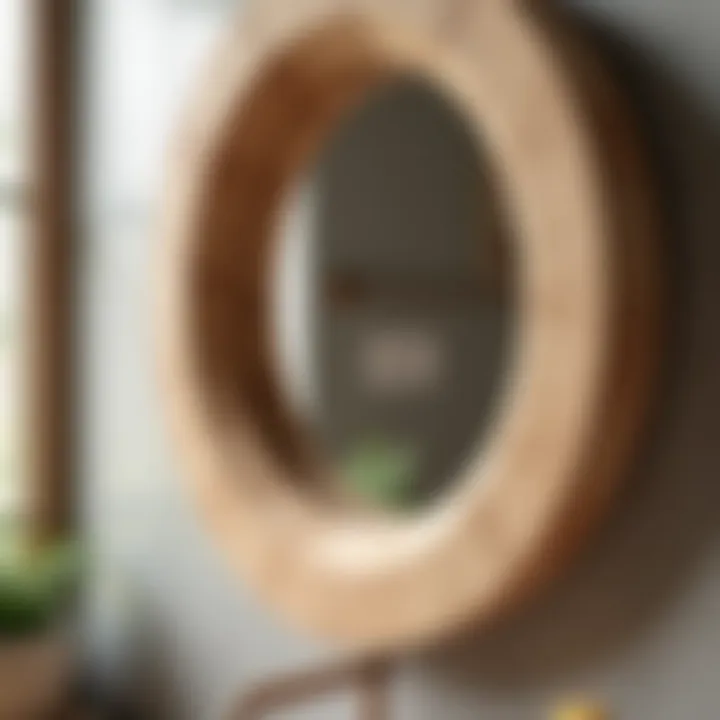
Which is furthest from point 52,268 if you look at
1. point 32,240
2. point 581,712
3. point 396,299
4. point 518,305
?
point 581,712

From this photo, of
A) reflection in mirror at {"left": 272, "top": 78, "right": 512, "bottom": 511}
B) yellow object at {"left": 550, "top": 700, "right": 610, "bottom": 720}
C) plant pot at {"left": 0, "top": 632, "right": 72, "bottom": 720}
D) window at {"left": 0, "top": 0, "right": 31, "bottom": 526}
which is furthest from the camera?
window at {"left": 0, "top": 0, "right": 31, "bottom": 526}

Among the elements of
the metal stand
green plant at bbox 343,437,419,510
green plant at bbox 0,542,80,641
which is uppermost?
green plant at bbox 0,542,80,641

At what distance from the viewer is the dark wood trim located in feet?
4.67

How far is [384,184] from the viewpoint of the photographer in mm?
1075

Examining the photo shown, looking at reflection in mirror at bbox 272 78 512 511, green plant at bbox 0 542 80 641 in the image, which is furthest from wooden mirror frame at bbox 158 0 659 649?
green plant at bbox 0 542 80 641

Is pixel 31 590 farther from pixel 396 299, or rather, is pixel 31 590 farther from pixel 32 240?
pixel 396 299

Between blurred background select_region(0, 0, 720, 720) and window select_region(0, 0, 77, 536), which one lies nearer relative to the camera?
blurred background select_region(0, 0, 720, 720)

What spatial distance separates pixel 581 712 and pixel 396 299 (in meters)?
0.34

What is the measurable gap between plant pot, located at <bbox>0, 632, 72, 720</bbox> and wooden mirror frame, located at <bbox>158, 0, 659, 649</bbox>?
9.5 inches

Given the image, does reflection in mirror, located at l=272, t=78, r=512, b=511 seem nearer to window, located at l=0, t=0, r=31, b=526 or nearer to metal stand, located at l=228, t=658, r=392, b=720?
metal stand, located at l=228, t=658, r=392, b=720

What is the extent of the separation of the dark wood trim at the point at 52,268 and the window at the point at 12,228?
1 cm

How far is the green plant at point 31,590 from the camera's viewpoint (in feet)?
4.26

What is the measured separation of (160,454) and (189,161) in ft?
0.97

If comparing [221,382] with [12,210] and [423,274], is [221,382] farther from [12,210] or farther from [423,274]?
[12,210]
